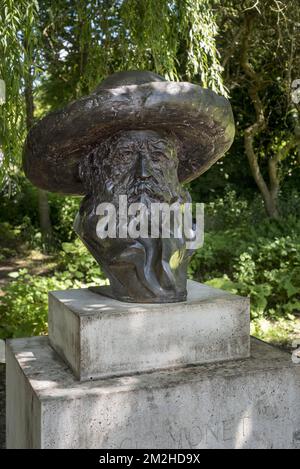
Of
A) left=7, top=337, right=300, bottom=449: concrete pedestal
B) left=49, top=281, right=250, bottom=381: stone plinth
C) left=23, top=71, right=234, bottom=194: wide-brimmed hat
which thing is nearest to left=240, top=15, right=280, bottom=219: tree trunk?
left=23, top=71, right=234, bottom=194: wide-brimmed hat

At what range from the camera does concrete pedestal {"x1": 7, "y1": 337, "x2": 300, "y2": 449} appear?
206 centimetres

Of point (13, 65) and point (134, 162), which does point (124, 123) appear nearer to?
point (134, 162)

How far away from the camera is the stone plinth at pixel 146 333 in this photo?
2240 millimetres

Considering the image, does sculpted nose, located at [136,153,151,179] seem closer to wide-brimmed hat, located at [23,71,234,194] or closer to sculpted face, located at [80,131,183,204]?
sculpted face, located at [80,131,183,204]

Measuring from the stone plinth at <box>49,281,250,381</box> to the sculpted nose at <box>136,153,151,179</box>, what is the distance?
0.64 metres

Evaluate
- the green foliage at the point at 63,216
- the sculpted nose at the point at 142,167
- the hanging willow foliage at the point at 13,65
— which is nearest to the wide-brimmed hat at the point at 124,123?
the sculpted nose at the point at 142,167

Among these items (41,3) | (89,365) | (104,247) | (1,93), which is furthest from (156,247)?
(41,3)

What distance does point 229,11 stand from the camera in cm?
736

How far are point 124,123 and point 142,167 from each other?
10.5 inches

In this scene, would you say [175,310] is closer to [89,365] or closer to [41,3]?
[89,365]

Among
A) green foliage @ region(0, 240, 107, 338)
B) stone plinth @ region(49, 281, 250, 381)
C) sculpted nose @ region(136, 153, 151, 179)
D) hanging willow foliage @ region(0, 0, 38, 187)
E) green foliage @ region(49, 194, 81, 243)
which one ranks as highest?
hanging willow foliage @ region(0, 0, 38, 187)

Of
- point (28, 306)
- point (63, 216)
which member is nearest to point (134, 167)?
point (28, 306)

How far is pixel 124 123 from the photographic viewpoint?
2.32 m

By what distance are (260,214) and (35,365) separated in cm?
721
